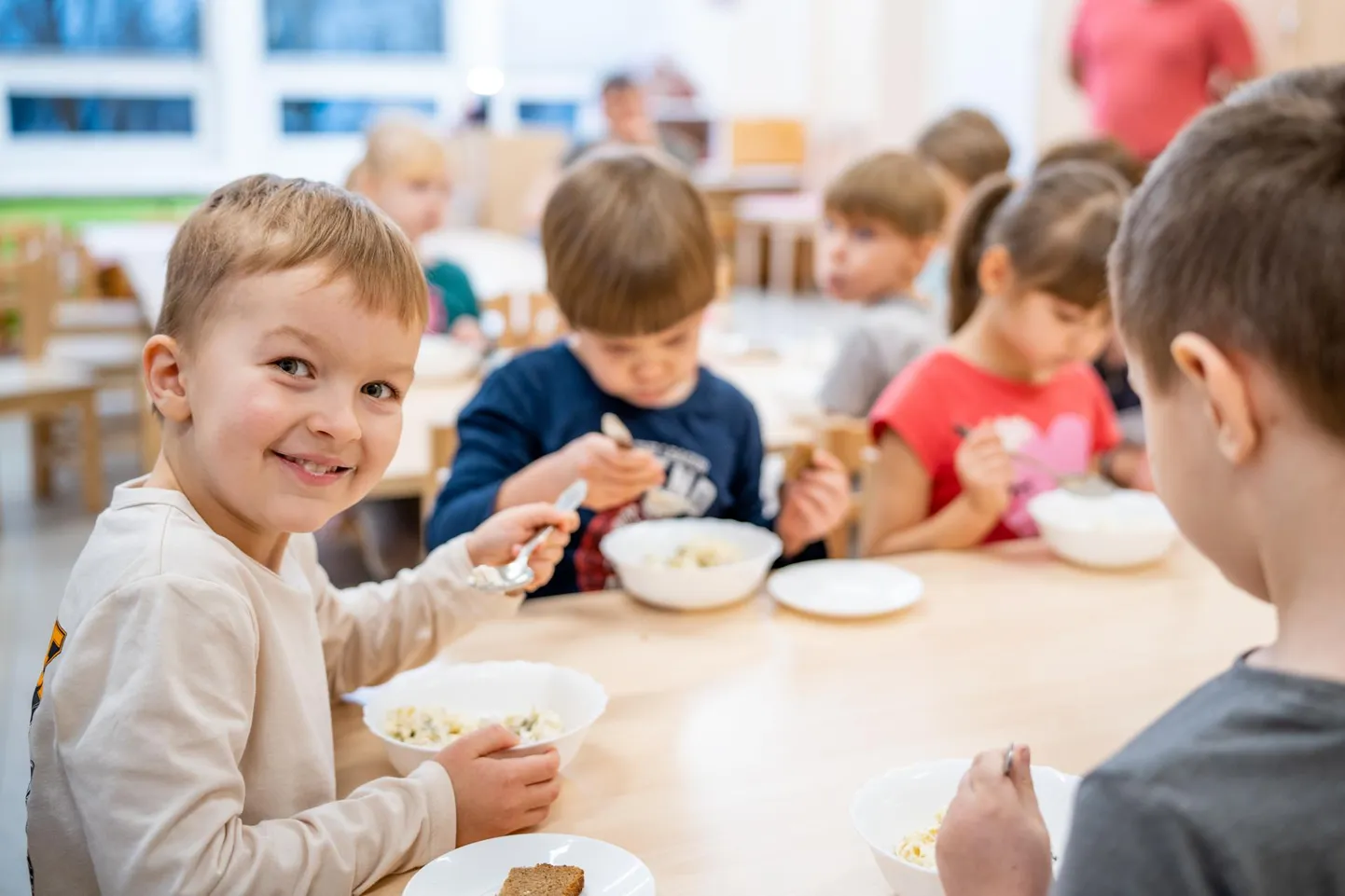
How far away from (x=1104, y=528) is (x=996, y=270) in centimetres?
44

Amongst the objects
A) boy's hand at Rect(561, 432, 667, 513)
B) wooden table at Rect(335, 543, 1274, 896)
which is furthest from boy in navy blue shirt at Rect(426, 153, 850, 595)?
wooden table at Rect(335, 543, 1274, 896)

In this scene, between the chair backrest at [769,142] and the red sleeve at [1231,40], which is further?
the chair backrest at [769,142]

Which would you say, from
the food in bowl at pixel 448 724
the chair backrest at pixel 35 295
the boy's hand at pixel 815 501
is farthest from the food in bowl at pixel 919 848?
the chair backrest at pixel 35 295

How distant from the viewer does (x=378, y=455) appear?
3.06ft

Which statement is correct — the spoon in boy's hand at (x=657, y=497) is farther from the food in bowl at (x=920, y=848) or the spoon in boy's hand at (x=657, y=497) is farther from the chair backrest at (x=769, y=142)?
the chair backrest at (x=769, y=142)

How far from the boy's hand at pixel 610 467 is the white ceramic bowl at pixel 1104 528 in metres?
0.57

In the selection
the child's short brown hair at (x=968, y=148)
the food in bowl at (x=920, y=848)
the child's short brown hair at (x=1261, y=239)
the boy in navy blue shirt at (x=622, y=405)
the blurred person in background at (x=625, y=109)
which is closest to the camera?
the child's short brown hair at (x=1261, y=239)

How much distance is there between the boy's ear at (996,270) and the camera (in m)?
1.81

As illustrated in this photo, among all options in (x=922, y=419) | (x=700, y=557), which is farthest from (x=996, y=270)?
(x=700, y=557)

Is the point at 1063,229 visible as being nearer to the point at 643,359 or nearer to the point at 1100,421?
the point at 1100,421

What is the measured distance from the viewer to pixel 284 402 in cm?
87

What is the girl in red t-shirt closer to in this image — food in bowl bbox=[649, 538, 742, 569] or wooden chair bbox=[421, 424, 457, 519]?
food in bowl bbox=[649, 538, 742, 569]

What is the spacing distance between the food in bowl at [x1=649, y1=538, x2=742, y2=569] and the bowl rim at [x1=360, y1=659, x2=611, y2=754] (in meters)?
0.23

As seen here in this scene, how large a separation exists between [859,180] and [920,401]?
108cm
